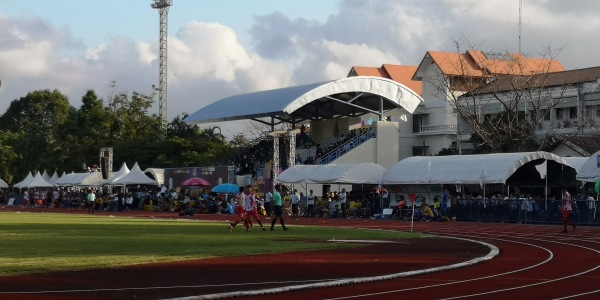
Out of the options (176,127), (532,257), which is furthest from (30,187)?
(532,257)

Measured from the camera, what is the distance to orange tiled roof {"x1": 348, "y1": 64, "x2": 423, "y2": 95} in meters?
90.2

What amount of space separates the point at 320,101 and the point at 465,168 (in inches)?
887

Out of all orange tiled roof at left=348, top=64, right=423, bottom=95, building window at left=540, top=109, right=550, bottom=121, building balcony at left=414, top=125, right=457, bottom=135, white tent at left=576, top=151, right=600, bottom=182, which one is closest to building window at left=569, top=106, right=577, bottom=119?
building window at left=540, top=109, right=550, bottom=121

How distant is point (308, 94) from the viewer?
203 ft

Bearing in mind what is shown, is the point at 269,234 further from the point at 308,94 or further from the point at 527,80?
the point at 527,80

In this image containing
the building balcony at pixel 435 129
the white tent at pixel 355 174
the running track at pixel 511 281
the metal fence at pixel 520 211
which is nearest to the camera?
the running track at pixel 511 281

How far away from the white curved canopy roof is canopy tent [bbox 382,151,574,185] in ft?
40.4

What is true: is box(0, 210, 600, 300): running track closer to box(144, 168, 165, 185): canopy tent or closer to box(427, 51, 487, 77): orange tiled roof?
box(144, 168, 165, 185): canopy tent

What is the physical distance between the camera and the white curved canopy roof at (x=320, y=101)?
2458 inches

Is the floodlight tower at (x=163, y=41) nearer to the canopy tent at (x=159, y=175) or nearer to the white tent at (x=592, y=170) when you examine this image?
the canopy tent at (x=159, y=175)

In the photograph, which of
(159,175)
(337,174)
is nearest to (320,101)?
(159,175)

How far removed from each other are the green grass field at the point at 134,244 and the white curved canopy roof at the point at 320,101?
85.5 ft

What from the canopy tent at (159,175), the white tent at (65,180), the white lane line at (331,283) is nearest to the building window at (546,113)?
the canopy tent at (159,175)

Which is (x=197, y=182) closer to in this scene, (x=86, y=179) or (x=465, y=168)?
(x=86, y=179)
